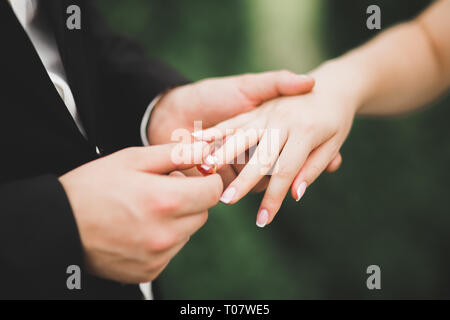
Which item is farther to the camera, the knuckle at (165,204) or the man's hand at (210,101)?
the man's hand at (210,101)

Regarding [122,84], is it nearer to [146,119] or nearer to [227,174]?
[146,119]

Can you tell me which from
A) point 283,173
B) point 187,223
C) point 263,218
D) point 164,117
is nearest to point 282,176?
point 283,173

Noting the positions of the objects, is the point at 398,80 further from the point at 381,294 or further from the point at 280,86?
the point at 381,294

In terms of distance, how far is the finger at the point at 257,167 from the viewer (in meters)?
0.72

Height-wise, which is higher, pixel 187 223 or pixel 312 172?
pixel 312 172

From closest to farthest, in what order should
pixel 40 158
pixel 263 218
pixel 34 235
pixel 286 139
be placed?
pixel 34 235
pixel 40 158
pixel 263 218
pixel 286 139

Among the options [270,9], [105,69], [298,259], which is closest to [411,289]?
[298,259]

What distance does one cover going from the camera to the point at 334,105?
92 centimetres

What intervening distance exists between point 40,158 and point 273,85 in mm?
617

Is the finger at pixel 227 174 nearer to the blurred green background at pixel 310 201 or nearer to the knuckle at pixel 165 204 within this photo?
the knuckle at pixel 165 204

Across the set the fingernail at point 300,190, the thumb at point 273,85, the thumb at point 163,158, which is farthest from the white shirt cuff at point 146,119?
the fingernail at point 300,190

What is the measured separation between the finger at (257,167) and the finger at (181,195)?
12cm

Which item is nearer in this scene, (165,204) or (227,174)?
(165,204)

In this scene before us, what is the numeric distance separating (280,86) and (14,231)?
718mm
